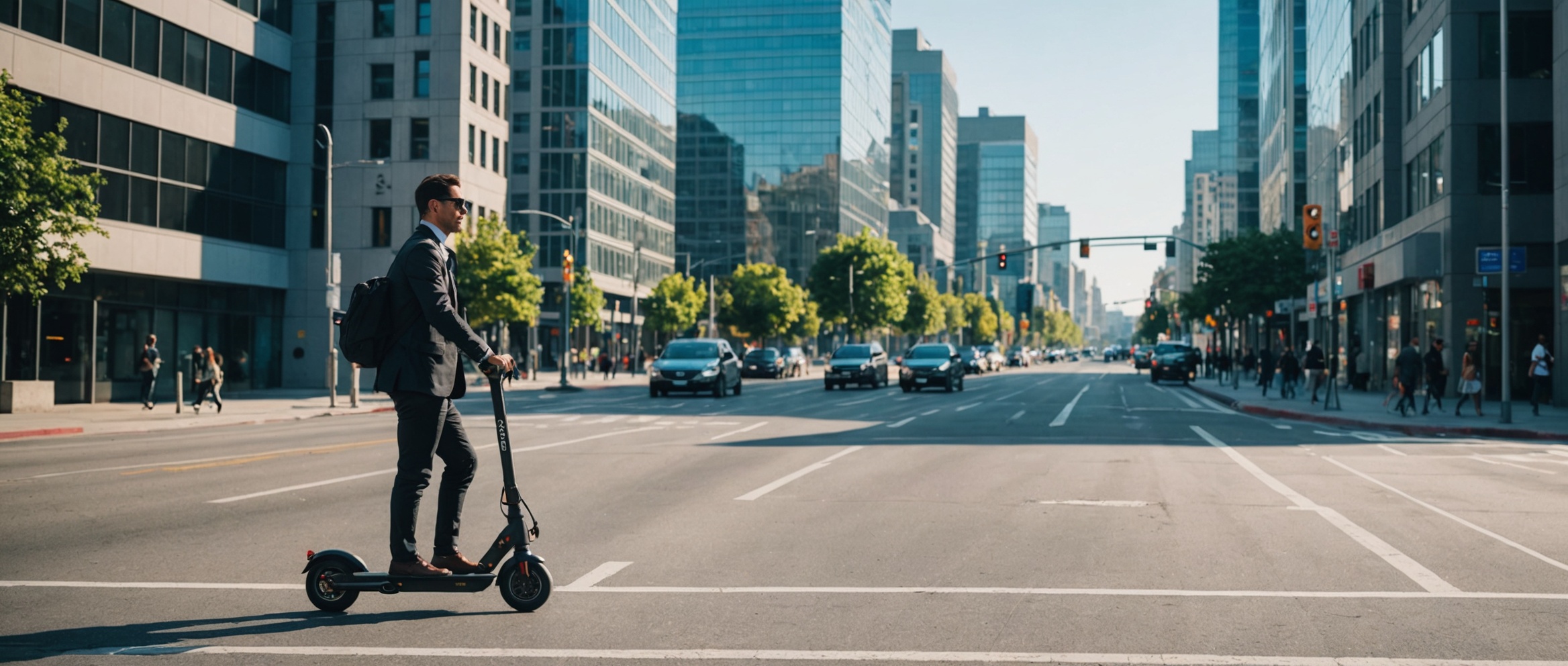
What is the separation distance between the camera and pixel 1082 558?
833 cm

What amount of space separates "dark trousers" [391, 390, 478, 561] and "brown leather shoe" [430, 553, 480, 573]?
26mm

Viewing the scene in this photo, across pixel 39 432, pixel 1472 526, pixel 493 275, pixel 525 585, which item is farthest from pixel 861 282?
pixel 525 585

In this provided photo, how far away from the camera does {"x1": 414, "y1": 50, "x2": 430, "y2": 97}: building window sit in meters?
51.8

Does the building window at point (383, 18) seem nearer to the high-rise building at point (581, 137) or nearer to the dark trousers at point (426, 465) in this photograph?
the high-rise building at point (581, 137)

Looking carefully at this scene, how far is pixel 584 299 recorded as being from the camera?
7269 cm

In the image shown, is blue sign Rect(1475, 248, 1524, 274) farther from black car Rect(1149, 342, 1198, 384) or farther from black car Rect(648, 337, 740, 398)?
black car Rect(1149, 342, 1198, 384)

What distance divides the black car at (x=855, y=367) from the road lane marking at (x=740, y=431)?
20.1 metres

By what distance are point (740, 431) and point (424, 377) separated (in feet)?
53.2

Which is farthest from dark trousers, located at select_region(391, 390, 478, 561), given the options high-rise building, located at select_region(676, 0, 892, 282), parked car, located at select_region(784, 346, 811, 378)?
high-rise building, located at select_region(676, 0, 892, 282)

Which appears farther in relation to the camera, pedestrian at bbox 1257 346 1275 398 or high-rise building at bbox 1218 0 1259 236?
high-rise building at bbox 1218 0 1259 236

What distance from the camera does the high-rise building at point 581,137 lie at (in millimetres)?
82125

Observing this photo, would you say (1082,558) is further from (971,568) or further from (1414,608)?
(1414,608)

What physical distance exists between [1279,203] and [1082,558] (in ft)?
262

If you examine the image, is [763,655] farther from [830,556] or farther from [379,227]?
[379,227]
